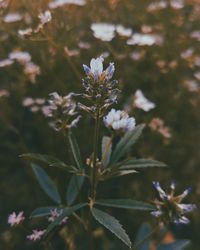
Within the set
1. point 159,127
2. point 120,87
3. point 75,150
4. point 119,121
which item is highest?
point 119,121

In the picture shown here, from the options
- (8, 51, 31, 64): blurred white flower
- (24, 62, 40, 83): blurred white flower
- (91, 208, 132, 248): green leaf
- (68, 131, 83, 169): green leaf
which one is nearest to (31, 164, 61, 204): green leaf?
(68, 131, 83, 169): green leaf

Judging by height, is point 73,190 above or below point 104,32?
below

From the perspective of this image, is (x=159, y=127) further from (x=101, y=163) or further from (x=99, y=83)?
(x=99, y=83)

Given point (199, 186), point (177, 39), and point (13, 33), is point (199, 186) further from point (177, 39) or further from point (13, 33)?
point (13, 33)

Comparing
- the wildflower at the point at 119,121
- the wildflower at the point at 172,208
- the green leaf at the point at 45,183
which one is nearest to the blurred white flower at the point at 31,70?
the green leaf at the point at 45,183

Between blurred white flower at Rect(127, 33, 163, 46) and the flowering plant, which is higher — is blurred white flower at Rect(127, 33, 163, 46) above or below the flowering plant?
below

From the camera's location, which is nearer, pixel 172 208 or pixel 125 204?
pixel 172 208

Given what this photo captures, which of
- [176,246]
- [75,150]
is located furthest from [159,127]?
[75,150]

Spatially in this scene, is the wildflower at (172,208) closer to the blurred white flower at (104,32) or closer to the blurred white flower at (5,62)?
the blurred white flower at (104,32)

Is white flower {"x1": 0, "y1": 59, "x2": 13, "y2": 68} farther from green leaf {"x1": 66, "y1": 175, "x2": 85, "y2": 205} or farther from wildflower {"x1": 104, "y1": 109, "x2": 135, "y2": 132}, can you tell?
wildflower {"x1": 104, "y1": 109, "x2": 135, "y2": 132}
